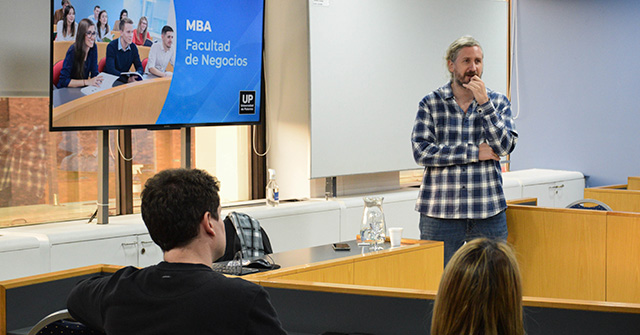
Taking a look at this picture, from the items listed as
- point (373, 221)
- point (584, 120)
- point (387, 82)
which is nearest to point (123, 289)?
point (373, 221)

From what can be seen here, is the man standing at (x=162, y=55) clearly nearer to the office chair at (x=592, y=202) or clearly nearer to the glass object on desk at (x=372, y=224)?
the glass object on desk at (x=372, y=224)

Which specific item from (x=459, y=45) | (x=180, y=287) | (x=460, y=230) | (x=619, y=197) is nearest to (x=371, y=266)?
Result: (x=460, y=230)

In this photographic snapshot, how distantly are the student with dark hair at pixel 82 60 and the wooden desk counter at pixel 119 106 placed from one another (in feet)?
0.35

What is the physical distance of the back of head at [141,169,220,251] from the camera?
1.69m

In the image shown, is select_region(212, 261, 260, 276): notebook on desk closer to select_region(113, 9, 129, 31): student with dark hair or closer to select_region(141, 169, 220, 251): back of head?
select_region(141, 169, 220, 251): back of head

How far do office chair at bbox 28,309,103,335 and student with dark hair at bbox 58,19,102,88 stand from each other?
2.44 m

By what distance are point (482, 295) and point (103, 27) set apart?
3264 millimetres

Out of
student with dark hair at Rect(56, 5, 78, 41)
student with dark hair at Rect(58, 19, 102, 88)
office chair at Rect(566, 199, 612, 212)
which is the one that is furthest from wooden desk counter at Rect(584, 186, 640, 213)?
student with dark hair at Rect(56, 5, 78, 41)

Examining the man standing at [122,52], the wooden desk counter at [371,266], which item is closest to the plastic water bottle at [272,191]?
the man standing at [122,52]

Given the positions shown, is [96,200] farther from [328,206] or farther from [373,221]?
[373,221]

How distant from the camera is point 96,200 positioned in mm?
4715

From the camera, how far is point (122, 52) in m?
4.33

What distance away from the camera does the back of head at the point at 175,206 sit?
5.56 ft

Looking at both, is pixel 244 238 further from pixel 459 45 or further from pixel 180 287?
pixel 180 287
